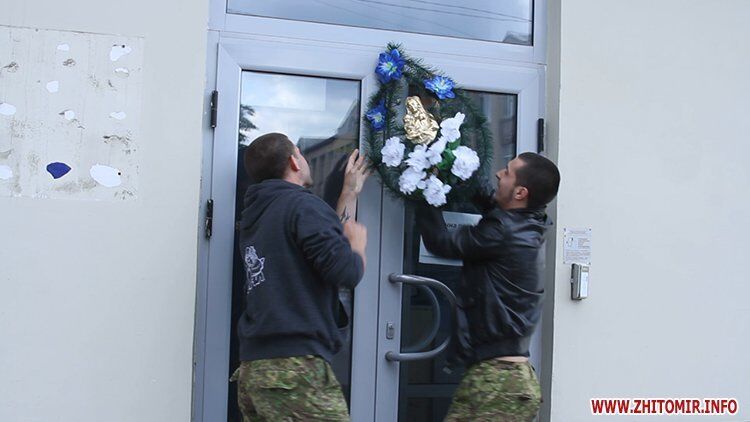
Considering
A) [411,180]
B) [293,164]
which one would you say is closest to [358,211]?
[411,180]

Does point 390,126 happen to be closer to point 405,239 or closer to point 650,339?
point 405,239

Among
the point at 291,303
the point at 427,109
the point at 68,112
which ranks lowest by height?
the point at 291,303

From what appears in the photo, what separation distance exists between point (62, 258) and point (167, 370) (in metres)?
0.61

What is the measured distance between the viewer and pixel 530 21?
4.04 meters

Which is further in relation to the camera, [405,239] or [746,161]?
[746,161]

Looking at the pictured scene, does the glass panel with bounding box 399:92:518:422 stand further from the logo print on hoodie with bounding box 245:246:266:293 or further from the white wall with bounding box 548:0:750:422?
the logo print on hoodie with bounding box 245:246:266:293

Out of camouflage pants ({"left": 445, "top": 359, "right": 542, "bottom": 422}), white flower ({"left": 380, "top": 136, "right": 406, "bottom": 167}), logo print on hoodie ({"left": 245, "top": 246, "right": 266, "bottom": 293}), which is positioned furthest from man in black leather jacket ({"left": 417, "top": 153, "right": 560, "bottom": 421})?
logo print on hoodie ({"left": 245, "top": 246, "right": 266, "bottom": 293})

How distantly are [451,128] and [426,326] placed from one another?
0.93m

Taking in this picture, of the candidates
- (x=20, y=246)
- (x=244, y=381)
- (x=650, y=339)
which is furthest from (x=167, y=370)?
(x=650, y=339)

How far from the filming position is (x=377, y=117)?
360cm

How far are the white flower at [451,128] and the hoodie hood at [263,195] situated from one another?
0.76 metres

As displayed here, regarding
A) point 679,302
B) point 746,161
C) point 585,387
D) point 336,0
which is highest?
point 336,0

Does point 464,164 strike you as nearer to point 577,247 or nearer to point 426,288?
point 426,288

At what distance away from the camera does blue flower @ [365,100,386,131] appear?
360 centimetres
